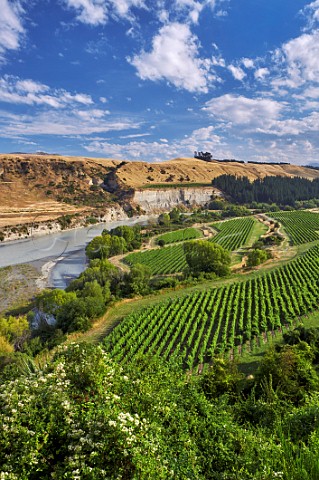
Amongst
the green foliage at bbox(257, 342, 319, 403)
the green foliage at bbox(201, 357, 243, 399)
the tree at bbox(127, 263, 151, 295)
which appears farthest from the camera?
the tree at bbox(127, 263, 151, 295)

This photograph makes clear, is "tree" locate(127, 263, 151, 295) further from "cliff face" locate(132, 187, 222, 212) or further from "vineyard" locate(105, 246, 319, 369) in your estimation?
"cliff face" locate(132, 187, 222, 212)

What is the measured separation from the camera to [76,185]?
438ft

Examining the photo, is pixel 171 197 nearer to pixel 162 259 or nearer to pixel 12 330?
pixel 162 259

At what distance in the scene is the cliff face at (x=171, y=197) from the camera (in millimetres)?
131350

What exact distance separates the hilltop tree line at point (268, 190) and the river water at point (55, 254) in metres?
79.7

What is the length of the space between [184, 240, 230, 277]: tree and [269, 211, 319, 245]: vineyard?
2598 centimetres

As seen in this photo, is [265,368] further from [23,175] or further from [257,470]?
[23,175]

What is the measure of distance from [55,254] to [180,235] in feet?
103

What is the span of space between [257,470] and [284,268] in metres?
43.6

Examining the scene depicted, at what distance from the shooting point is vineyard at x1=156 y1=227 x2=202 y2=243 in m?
78.2

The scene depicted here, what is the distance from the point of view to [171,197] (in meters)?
140

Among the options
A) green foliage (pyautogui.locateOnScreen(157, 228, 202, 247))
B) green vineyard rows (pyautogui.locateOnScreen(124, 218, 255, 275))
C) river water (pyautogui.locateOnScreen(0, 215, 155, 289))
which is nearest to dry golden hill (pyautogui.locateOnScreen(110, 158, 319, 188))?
river water (pyautogui.locateOnScreen(0, 215, 155, 289))

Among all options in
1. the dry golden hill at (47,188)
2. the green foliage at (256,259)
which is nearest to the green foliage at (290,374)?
the green foliage at (256,259)

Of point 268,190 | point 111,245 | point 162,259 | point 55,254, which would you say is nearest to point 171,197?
point 268,190
